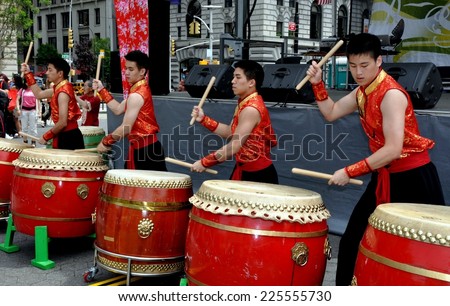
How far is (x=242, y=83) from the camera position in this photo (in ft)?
11.4

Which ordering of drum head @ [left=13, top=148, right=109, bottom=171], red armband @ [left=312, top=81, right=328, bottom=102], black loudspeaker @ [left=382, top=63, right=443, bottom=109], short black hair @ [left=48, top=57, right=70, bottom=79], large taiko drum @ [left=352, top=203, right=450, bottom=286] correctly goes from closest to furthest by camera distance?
1. large taiko drum @ [left=352, top=203, right=450, bottom=286]
2. red armband @ [left=312, top=81, right=328, bottom=102]
3. drum head @ [left=13, top=148, right=109, bottom=171]
4. black loudspeaker @ [left=382, top=63, right=443, bottom=109]
5. short black hair @ [left=48, top=57, right=70, bottom=79]

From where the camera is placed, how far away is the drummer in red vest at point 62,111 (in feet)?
15.8

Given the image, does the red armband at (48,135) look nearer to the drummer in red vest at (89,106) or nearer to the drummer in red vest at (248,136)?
the drummer in red vest at (248,136)

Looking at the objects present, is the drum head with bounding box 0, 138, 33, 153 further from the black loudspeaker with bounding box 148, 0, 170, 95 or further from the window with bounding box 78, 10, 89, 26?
the window with bounding box 78, 10, 89, 26

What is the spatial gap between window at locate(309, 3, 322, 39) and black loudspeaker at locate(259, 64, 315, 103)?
3671cm

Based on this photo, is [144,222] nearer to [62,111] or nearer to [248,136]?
[248,136]

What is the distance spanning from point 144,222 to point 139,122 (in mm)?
1176

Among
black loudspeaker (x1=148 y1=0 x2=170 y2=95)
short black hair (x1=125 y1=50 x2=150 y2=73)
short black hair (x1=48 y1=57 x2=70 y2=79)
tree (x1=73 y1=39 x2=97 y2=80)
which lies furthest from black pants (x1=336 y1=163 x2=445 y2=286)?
tree (x1=73 y1=39 x2=97 y2=80)

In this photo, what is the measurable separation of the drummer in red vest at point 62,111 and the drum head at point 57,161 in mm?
936

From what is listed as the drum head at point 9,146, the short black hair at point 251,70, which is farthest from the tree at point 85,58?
the short black hair at point 251,70

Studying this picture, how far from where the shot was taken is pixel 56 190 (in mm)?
3775

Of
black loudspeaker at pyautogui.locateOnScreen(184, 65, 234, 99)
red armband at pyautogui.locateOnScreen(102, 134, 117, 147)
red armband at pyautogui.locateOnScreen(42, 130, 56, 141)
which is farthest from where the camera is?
black loudspeaker at pyautogui.locateOnScreen(184, 65, 234, 99)

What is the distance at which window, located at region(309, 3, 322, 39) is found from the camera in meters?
41.3

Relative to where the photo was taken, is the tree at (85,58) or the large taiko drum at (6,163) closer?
the large taiko drum at (6,163)
